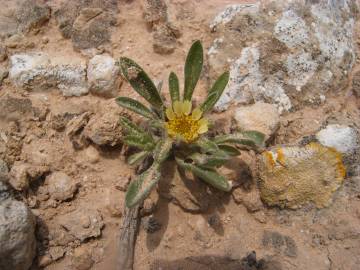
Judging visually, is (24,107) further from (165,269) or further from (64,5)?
(165,269)

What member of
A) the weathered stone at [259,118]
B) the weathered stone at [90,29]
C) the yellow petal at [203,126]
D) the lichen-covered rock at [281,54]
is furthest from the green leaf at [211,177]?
the weathered stone at [90,29]

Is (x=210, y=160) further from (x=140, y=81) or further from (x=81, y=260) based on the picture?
(x=81, y=260)

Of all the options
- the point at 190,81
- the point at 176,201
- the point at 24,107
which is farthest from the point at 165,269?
the point at 24,107

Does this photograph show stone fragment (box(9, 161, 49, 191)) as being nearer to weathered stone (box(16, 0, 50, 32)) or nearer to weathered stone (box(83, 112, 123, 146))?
weathered stone (box(83, 112, 123, 146))

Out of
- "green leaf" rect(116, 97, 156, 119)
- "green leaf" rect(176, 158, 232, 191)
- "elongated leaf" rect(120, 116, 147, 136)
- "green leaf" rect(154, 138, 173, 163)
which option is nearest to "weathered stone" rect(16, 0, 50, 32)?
"green leaf" rect(116, 97, 156, 119)

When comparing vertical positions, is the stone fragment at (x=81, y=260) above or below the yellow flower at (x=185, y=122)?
below

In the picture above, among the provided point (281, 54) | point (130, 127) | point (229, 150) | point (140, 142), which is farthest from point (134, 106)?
point (281, 54)

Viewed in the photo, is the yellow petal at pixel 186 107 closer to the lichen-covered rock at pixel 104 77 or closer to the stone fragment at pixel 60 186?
the lichen-covered rock at pixel 104 77
